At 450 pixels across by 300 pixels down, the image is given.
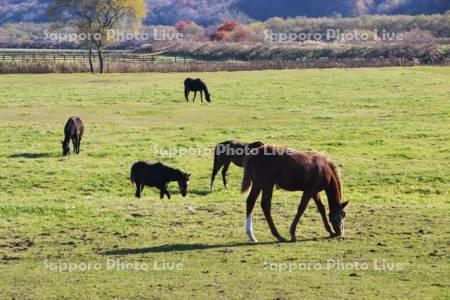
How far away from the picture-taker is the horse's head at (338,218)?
46.0ft

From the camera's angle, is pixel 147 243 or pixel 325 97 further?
pixel 325 97

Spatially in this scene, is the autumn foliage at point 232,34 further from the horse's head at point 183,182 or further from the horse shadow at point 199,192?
the horse's head at point 183,182

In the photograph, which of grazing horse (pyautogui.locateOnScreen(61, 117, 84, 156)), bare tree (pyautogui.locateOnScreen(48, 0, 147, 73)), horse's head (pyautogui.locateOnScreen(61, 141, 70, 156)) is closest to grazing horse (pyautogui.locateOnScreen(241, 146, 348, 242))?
horse's head (pyautogui.locateOnScreen(61, 141, 70, 156))

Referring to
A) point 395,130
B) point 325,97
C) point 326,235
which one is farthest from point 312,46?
point 326,235

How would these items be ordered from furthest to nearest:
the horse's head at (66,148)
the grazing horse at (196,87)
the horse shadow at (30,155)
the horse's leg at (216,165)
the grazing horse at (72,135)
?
the grazing horse at (196,87)
the grazing horse at (72,135)
the horse's head at (66,148)
the horse shadow at (30,155)
the horse's leg at (216,165)

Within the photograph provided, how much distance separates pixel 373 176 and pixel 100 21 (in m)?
53.9

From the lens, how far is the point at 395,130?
94.7 ft

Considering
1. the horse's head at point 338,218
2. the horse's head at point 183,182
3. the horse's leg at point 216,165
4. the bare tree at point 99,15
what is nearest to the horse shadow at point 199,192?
the horse's leg at point 216,165

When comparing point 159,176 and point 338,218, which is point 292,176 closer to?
point 338,218

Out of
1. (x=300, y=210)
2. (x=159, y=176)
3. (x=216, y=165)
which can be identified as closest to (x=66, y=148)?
(x=216, y=165)

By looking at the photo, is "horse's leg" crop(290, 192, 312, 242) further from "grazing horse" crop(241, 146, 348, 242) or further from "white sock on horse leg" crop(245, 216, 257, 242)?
"white sock on horse leg" crop(245, 216, 257, 242)

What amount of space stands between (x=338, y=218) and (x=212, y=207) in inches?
153

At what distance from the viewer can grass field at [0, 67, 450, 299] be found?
38.4 feet

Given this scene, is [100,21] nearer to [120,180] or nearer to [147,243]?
[120,180]
